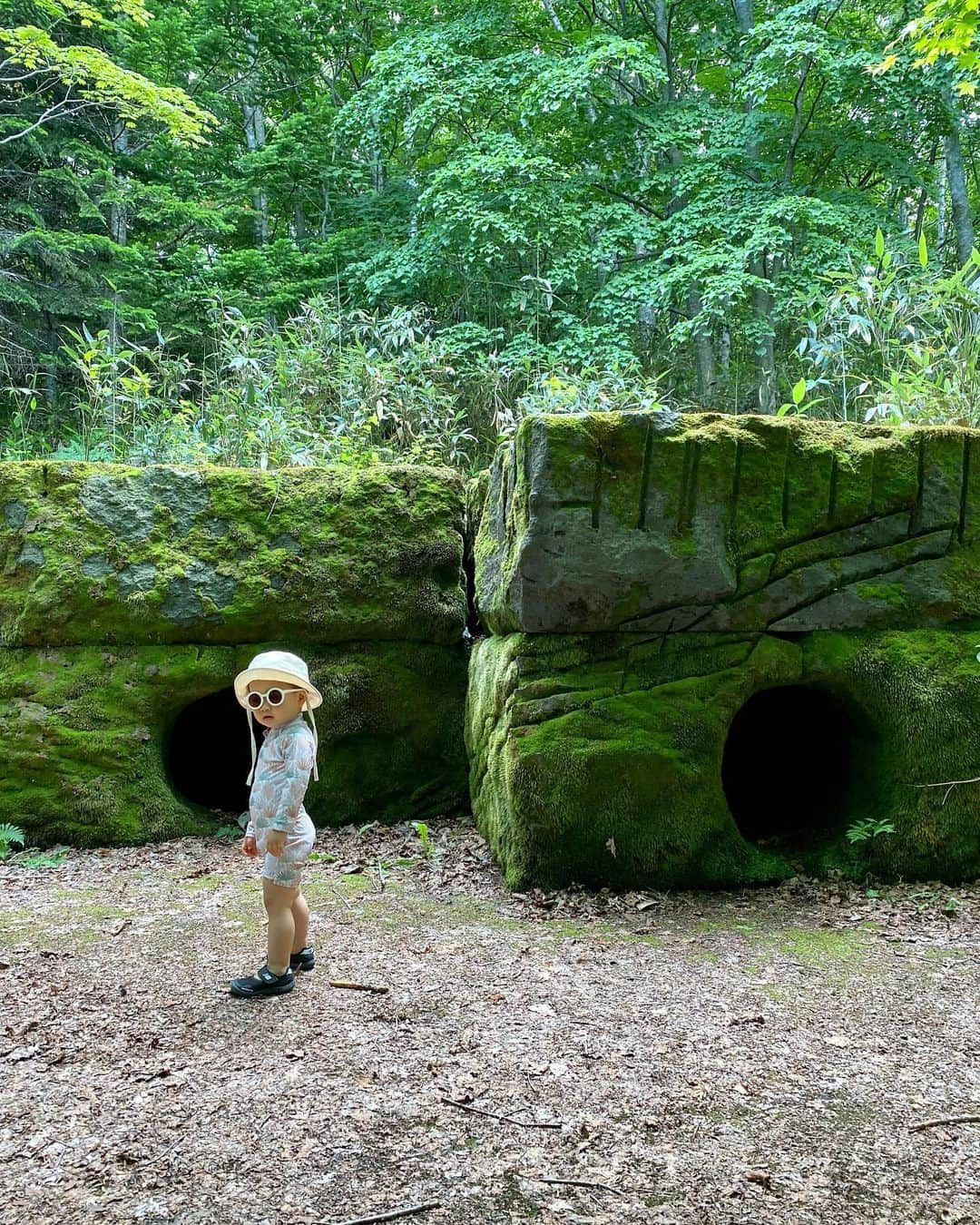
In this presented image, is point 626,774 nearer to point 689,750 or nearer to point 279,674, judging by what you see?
point 689,750

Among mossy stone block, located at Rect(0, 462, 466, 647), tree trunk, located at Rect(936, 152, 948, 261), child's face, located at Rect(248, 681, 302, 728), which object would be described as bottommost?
child's face, located at Rect(248, 681, 302, 728)

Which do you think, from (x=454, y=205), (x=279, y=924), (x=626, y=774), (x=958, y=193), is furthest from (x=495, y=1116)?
(x=958, y=193)

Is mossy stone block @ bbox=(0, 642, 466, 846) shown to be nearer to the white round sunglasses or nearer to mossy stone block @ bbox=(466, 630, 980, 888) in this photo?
mossy stone block @ bbox=(466, 630, 980, 888)

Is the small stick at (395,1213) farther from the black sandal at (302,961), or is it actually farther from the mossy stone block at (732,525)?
the mossy stone block at (732,525)

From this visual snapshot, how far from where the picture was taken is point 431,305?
13.0m

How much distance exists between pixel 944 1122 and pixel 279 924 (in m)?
2.09

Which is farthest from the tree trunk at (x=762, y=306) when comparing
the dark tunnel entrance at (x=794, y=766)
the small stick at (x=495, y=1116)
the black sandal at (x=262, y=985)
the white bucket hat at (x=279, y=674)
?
the small stick at (x=495, y=1116)

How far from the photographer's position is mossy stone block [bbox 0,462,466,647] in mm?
5156

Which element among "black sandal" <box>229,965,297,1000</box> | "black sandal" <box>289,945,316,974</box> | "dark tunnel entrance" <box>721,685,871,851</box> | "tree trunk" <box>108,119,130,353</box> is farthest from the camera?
"tree trunk" <box>108,119,130,353</box>

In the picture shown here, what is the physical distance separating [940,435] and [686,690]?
6.12ft

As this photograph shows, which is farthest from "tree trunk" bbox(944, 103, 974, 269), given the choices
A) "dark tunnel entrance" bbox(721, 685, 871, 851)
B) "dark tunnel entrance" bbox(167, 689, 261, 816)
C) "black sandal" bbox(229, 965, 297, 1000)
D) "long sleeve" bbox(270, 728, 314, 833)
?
"black sandal" bbox(229, 965, 297, 1000)

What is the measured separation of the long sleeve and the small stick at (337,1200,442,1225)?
142 cm

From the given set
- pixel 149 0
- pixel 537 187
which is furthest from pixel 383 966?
pixel 149 0

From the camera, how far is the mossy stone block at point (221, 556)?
516 cm
